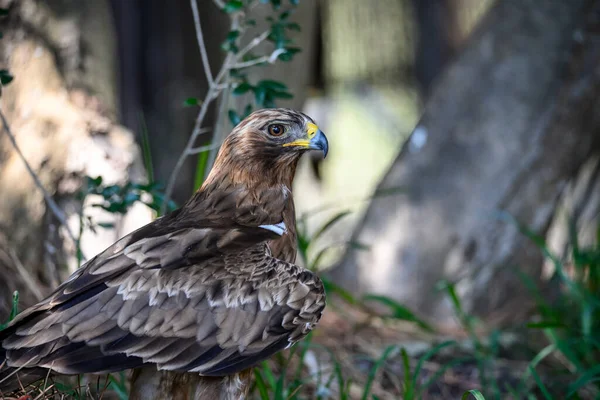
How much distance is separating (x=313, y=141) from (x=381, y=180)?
2867 mm

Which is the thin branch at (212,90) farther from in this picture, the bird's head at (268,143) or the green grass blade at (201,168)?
the bird's head at (268,143)

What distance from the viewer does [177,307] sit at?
299cm

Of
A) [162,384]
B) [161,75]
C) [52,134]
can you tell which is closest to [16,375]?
[162,384]

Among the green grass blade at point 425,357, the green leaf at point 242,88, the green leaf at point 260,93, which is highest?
the green leaf at point 242,88

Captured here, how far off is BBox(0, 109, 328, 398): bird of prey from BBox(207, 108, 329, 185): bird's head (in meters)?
0.24

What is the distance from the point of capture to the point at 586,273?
541 cm

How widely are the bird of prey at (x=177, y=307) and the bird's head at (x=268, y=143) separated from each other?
9.4 inches

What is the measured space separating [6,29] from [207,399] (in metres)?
2.65

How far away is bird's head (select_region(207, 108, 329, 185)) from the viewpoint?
11.6 ft

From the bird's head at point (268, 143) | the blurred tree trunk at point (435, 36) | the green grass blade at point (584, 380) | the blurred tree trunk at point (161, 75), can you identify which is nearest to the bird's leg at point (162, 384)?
the bird's head at point (268, 143)

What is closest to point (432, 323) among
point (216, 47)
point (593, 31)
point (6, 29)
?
point (593, 31)

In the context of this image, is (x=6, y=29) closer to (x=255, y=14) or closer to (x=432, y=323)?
(x=255, y=14)

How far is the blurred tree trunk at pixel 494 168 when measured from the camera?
227 inches

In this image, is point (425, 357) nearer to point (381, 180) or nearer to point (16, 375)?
point (16, 375)
